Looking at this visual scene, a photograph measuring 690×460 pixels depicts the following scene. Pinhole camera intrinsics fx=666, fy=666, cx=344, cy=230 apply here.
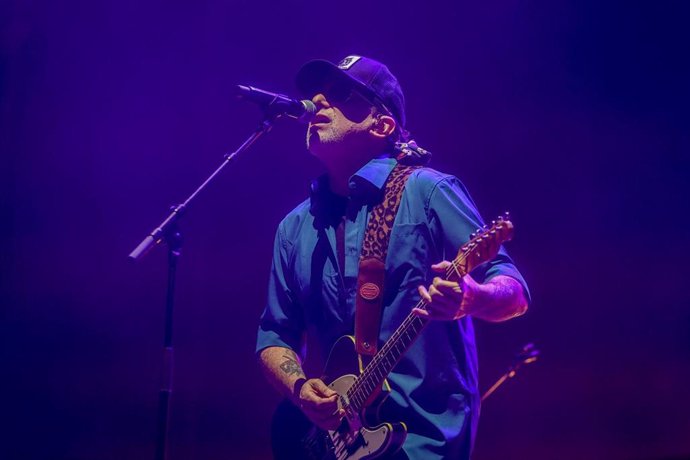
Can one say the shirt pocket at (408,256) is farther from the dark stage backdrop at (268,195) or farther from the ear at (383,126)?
the dark stage backdrop at (268,195)

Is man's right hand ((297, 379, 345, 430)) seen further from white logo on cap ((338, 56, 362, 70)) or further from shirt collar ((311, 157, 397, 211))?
white logo on cap ((338, 56, 362, 70))

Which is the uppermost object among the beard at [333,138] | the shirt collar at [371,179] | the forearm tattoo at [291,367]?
the beard at [333,138]

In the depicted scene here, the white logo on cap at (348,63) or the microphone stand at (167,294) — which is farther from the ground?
the white logo on cap at (348,63)

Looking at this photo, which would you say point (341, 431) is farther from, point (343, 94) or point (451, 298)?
point (343, 94)

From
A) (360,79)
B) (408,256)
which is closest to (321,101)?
(360,79)

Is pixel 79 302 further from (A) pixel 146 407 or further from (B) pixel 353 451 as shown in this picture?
(B) pixel 353 451

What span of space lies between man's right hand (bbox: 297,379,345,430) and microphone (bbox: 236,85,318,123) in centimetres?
107

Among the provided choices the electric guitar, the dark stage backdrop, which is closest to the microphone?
the electric guitar

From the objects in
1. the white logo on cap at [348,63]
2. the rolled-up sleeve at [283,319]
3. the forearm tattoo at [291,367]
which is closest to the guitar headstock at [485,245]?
the forearm tattoo at [291,367]

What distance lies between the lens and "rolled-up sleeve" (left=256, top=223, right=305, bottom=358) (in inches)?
111

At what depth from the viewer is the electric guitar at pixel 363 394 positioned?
2033mm

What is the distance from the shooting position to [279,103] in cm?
268

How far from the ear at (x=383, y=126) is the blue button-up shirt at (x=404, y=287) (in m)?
0.16

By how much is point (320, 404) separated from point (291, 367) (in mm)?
342
